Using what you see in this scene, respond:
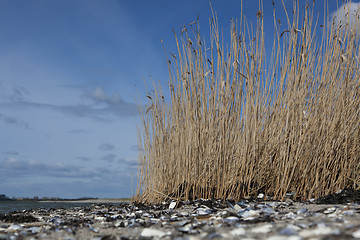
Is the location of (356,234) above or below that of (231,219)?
below

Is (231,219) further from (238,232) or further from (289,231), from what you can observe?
(289,231)

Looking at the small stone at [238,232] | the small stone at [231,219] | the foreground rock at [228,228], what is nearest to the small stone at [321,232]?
the foreground rock at [228,228]

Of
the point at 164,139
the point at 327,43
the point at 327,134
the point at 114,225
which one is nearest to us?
the point at 114,225

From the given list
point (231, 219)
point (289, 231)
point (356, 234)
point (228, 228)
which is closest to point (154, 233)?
point (228, 228)

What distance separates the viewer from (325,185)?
13.0 feet

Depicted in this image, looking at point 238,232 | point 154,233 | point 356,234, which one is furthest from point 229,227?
point 356,234

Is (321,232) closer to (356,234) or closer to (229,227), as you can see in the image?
(356,234)

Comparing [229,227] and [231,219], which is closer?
[229,227]

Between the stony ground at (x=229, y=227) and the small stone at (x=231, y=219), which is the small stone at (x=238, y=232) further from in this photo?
the small stone at (x=231, y=219)

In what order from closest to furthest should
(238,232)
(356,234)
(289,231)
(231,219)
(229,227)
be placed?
1. (356,234)
2. (289,231)
3. (238,232)
4. (229,227)
5. (231,219)

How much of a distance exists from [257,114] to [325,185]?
1.11 metres

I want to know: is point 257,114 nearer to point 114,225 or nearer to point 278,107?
point 278,107

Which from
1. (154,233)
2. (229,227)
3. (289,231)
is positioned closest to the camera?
(289,231)

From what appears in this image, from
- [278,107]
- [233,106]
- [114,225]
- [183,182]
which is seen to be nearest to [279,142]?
[278,107]
